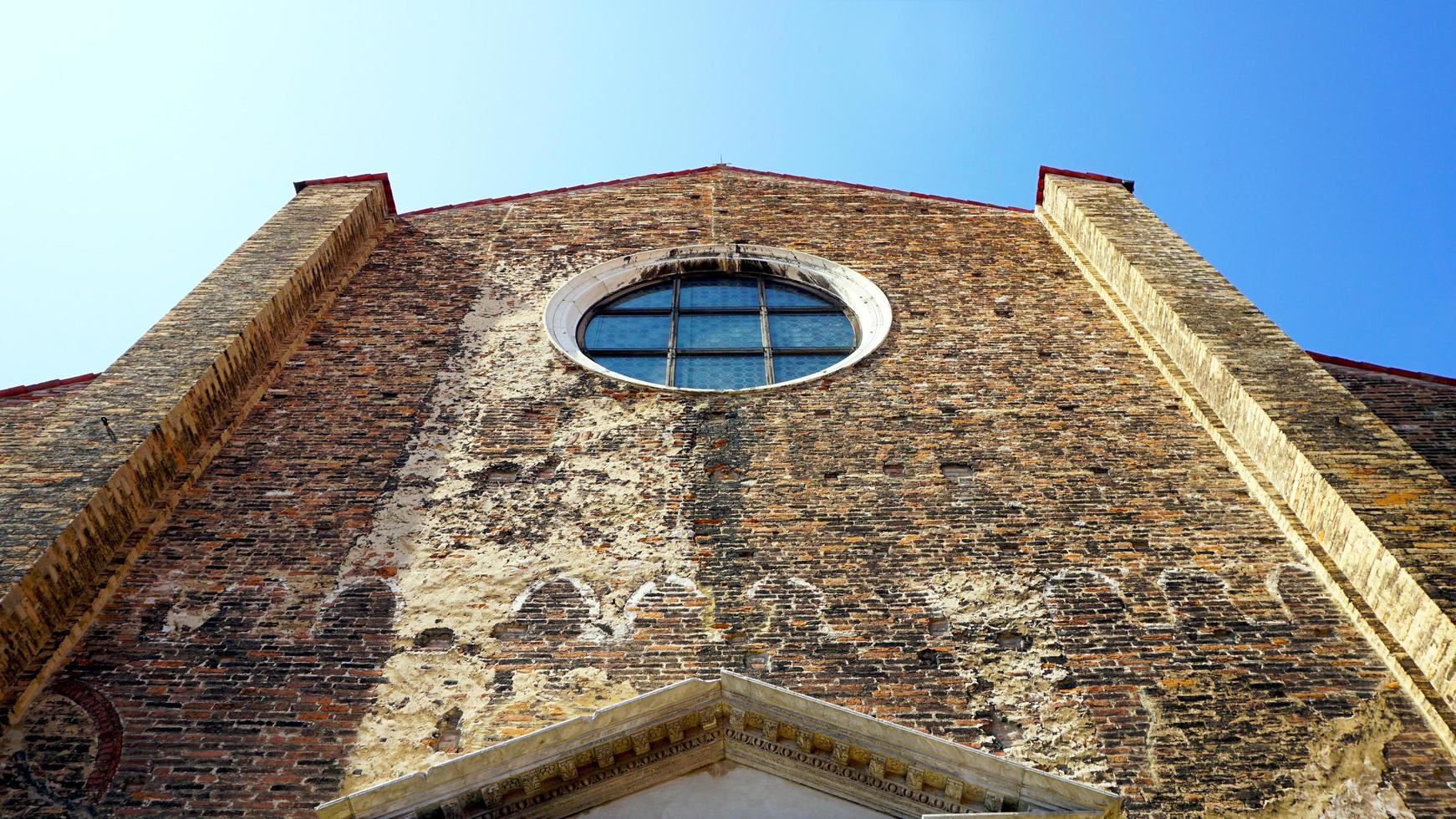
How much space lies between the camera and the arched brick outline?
5594 mm

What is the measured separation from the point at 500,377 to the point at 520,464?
1.22 metres

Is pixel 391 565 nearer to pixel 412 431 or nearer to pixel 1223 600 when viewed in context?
pixel 412 431

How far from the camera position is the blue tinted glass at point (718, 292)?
1059cm

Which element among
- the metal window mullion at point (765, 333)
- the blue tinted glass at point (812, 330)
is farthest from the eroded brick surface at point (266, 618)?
the blue tinted glass at point (812, 330)

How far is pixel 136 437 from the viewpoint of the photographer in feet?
24.0

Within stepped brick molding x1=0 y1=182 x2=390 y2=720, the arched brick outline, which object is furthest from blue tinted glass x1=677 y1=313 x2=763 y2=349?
the arched brick outline

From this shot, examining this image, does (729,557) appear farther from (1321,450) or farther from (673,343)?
(1321,450)

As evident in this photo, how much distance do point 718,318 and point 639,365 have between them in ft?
3.45

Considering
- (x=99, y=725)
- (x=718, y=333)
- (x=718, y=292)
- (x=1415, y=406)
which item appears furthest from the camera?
(x=718, y=292)

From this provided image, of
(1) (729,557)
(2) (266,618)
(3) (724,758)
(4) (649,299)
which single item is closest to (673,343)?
(4) (649,299)

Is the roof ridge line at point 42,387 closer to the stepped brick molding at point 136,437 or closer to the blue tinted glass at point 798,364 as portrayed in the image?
the stepped brick molding at point 136,437

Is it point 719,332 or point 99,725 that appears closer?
point 99,725

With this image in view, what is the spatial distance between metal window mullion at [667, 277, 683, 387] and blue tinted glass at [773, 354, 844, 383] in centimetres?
79

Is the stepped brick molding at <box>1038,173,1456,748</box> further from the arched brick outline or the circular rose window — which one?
the arched brick outline
